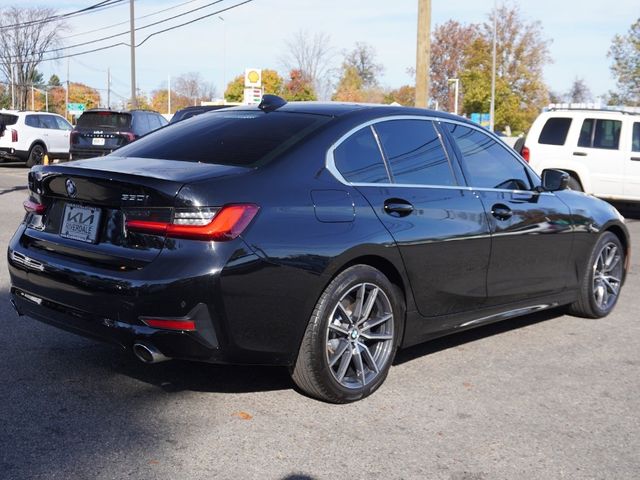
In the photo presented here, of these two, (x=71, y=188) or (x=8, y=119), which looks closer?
(x=71, y=188)

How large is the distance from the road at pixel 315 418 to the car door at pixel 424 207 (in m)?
0.55

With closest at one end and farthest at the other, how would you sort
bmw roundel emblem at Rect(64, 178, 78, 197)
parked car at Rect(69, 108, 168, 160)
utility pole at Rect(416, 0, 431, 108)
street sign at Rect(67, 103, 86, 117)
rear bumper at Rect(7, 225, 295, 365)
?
1. rear bumper at Rect(7, 225, 295, 365)
2. bmw roundel emblem at Rect(64, 178, 78, 197)
3. utility pole at Rect(416, 0, 431, 108)
4. parked car at Rect(69, 108, 168, 160)
5. street sign at Rect(67, 103, 86, 117)

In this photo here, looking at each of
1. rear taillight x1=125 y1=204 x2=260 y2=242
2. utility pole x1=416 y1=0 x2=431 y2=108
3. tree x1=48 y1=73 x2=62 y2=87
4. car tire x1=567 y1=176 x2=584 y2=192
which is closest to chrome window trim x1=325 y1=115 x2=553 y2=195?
rear taillight x1=125 y1=204 x2=260 y2=242

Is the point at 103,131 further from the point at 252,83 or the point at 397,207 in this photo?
the point at 397,207

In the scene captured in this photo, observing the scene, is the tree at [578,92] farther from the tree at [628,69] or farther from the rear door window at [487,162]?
the rear door window at [487,162]

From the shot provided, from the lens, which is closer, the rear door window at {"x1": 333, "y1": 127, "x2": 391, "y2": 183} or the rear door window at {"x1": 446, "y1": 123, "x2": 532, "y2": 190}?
the rear door window at {"x1": 333, "y1": 127, "x2": 391, "y2": 183}

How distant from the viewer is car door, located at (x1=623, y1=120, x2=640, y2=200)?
14203 mm

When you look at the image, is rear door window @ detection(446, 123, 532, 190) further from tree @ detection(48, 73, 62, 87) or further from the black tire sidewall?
tree @ detection(48, 73, 62, 87)

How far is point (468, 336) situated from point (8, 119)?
21559 mm

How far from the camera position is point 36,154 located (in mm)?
24328

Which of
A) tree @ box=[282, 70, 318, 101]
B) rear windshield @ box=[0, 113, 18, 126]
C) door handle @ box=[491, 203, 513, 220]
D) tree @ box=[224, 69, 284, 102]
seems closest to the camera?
door handle @ box=[491, 203, 513, 220]

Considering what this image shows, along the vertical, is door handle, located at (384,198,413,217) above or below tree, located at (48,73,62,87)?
below

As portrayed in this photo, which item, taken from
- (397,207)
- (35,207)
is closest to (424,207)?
(397,207)

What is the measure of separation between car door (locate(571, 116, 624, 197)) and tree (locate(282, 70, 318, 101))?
35653mm
